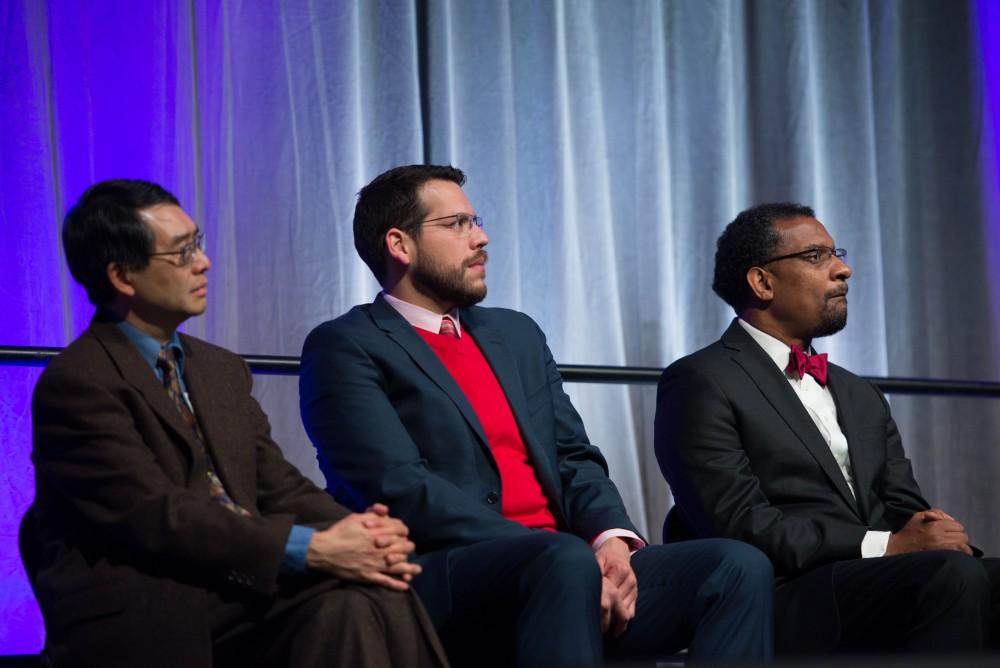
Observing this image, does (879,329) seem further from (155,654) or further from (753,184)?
(155,654)

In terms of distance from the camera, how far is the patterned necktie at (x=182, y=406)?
211 cm

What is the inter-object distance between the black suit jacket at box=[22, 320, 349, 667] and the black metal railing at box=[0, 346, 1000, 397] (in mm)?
800

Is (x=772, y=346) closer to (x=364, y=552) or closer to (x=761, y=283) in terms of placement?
(x=761, y=283)

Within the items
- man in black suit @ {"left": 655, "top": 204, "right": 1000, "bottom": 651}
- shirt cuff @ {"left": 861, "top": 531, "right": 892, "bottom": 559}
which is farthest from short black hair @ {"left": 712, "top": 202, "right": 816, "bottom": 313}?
shirt cuff @ {"left": 861, "top": 531, "right": 892, "bottom": 559}

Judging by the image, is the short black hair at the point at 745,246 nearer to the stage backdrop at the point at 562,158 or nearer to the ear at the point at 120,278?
the stage backdrop at the point at 562,158

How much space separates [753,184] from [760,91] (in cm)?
29

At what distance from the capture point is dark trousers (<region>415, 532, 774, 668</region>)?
6.86ft

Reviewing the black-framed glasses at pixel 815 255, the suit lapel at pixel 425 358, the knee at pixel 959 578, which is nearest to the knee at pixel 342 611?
the suit lapel at pixel 425 358

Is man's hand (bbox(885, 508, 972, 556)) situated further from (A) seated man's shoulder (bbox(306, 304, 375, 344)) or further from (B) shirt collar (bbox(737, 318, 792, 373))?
(A) seated man's shoulder (bbox(306, 304, 375, 344))

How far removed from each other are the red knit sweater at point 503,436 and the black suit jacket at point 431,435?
2 centimetres

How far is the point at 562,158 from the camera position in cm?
375

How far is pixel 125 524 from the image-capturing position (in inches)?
75.3

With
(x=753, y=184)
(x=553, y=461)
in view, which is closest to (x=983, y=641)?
(x=553, y=461)

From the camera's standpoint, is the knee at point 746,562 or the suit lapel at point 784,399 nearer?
the knee at point 746,562
